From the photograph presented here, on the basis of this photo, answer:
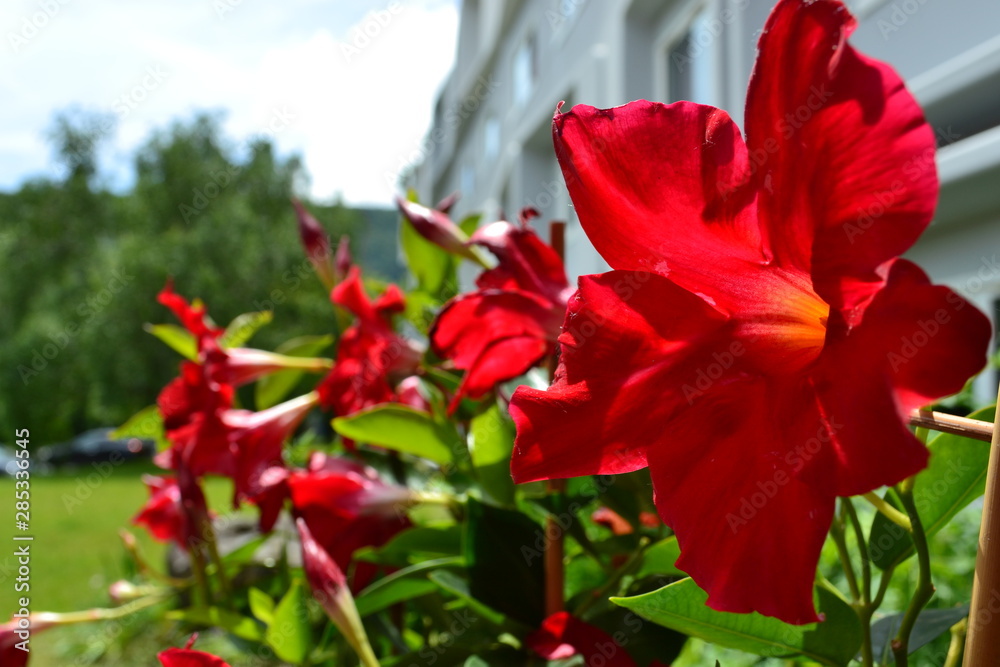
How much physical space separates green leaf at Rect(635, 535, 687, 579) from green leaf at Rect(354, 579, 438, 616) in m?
0.17

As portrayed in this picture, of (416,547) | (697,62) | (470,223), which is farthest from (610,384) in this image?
(697,62)

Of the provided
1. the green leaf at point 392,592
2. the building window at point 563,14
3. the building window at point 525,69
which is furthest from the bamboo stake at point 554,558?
the building window at point 525,69

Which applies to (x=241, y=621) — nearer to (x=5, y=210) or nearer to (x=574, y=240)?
(x=574, y=240)

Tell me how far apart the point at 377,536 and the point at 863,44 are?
189 cm

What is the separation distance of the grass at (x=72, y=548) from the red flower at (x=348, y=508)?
149 cm

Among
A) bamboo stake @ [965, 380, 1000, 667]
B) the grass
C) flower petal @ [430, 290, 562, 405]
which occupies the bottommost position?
the grass

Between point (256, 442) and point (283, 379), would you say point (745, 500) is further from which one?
point (283, 379)

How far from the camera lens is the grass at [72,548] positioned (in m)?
4.81

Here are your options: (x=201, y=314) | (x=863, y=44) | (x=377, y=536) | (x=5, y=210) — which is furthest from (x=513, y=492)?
(x=5, y=210)

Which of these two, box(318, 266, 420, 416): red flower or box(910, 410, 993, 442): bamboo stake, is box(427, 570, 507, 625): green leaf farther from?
box(910, 410, 993, 442): bamboo stake

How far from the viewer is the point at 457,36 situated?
1578 centimetres

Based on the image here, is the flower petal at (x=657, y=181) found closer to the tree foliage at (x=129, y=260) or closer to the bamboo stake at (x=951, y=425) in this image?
the bamboo stake at (x=951, y=425)

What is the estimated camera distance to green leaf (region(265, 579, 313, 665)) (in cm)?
64

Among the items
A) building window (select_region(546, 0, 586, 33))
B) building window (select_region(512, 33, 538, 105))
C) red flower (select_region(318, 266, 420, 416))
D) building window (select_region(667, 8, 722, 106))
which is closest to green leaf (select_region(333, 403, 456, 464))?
red flower (select_region(318, 266, 420, 416))
